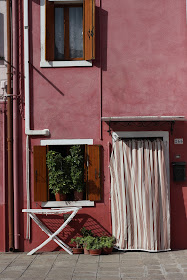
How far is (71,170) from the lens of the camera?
31.7 feet

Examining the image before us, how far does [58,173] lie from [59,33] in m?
3.17

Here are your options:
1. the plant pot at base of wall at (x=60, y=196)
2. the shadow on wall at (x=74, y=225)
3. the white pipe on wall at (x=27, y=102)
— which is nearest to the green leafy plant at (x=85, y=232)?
the shadow on wall at (x=74, y=225)

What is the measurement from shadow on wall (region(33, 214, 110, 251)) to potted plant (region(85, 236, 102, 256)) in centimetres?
43

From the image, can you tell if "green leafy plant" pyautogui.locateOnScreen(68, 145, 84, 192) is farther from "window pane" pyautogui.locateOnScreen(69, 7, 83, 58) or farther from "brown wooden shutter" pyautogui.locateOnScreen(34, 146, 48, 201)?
"window pane" pyautogui.locateOnScreen(69, 7, 83, 58)

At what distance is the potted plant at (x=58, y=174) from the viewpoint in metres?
9.51

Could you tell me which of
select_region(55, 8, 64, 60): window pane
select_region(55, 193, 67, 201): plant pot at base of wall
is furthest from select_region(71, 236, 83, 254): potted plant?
select_region(55, 8, 64, 60): window pane

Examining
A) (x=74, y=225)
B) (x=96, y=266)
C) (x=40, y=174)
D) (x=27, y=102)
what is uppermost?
(x=27, y=102)

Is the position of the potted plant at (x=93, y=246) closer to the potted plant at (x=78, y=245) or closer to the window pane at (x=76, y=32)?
the potted plant at (x=78, y=245)

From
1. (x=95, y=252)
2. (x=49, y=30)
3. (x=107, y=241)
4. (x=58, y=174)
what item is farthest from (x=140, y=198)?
(x=49, y=30)

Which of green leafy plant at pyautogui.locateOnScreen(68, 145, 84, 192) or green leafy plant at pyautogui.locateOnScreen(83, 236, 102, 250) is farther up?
green leafy plant at pyautogui.locateOnScreen(68, 145, 84, 192)

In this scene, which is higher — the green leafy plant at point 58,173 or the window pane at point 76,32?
the window pane at point 76,32

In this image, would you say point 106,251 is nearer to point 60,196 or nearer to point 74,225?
point 74,225

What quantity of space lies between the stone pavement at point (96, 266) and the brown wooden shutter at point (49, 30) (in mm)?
4300

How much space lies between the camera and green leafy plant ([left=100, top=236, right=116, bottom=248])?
30.1 ft
